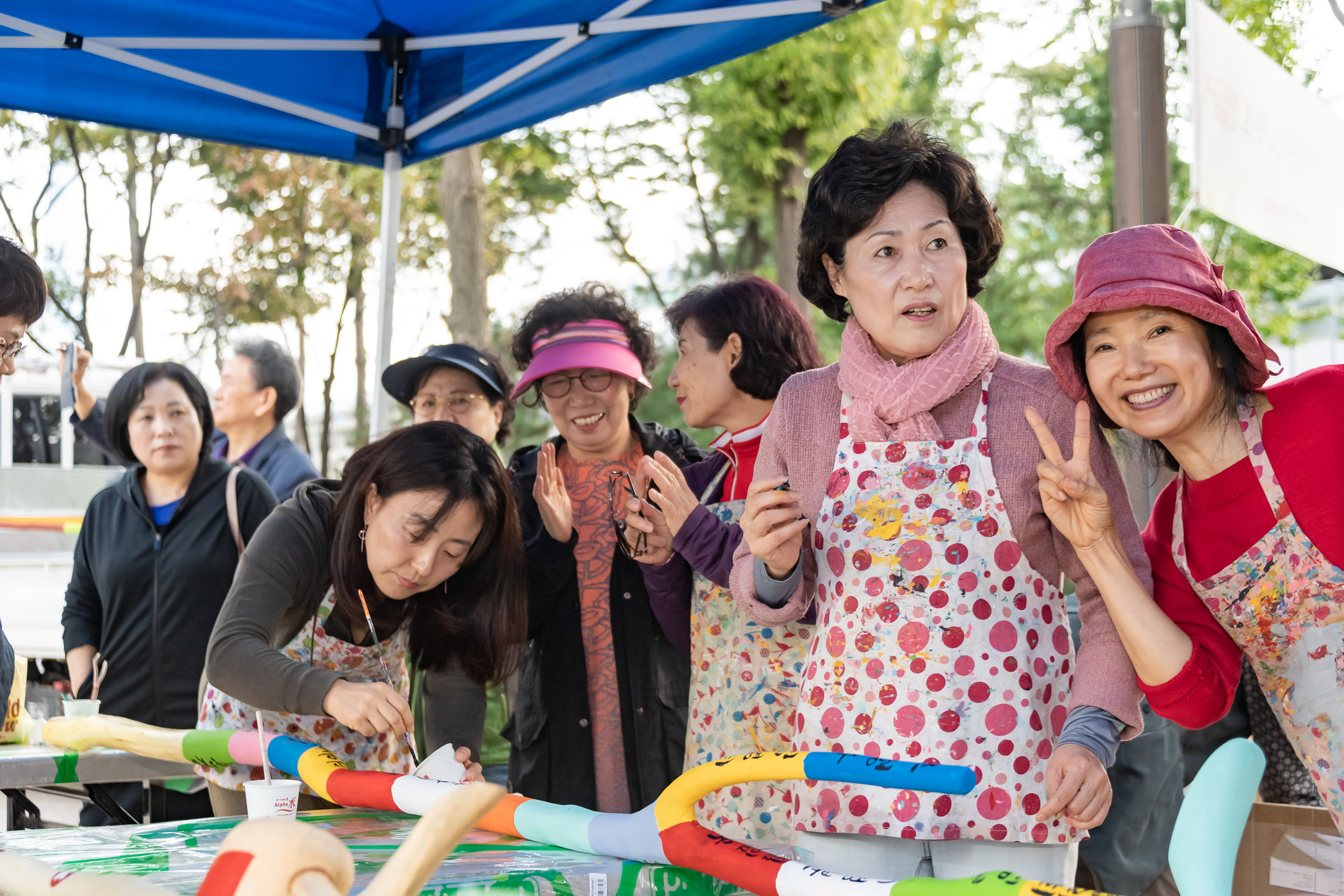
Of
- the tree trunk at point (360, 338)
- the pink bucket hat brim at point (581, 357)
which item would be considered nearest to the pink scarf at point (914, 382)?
the pink bucket hat brim at point (581, 357)

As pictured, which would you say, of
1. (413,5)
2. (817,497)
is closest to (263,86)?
(413,5)

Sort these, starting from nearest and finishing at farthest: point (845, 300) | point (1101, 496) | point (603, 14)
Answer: point (1101, 496)
point (845, 300)
point (603, 14)

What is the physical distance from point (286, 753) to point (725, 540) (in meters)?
0.88

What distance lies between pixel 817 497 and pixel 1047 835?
1.96 ft

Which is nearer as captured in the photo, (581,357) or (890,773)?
(890,773)

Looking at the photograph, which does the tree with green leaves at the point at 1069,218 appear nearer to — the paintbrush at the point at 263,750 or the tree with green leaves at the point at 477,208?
the tree with green leaves at the point at 477,208

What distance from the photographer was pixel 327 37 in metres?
3.62

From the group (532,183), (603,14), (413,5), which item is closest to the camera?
(603,14)

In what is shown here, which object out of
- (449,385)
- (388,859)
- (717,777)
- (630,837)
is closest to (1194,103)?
(717,777)

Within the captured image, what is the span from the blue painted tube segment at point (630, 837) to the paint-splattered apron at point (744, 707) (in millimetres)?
642

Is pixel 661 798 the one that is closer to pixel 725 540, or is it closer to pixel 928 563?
pixel 928 563

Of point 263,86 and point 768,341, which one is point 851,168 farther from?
point 263,86

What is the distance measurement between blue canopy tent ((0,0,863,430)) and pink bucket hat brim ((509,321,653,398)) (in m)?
0.89

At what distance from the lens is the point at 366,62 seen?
3748mm
